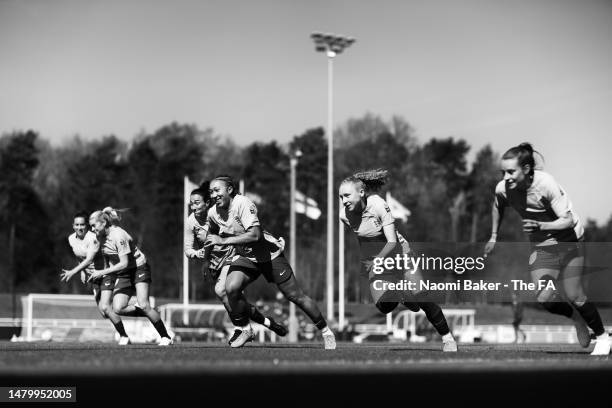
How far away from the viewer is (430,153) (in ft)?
279

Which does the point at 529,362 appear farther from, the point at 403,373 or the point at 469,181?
the point at 469,181

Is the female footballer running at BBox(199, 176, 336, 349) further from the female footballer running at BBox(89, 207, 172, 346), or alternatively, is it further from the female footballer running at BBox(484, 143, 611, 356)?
the female footballer running at BBox(89, 207, 172, 346)

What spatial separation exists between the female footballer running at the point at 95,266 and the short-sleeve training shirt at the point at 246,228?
3935mm

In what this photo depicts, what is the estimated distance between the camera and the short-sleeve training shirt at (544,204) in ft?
34.3

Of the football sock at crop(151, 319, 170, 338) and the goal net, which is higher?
the football sock at crop(151, 319, 170, 338)

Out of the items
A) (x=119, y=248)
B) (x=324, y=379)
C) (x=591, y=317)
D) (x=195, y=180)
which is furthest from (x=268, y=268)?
(x=195, y=180)

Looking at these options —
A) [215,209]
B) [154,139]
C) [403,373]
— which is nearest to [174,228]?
[154,139]

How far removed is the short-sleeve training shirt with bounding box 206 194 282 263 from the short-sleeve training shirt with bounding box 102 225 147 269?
3.35 m

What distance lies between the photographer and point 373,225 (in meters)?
11.8

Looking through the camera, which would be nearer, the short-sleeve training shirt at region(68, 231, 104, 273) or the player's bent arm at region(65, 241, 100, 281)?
the player's bent arm at region(65, 241, 100, 281)

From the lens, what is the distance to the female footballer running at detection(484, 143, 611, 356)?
34.1 ft

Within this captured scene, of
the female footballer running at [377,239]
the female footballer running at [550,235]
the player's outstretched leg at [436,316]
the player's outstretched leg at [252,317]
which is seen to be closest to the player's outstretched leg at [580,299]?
the female footballer running at [550,235]

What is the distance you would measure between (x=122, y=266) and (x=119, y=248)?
0.30 meters

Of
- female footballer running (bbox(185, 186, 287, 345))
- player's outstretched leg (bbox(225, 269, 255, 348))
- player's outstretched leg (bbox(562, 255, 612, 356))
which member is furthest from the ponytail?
female footballer running (bbox(185, 186, 287, 345))
